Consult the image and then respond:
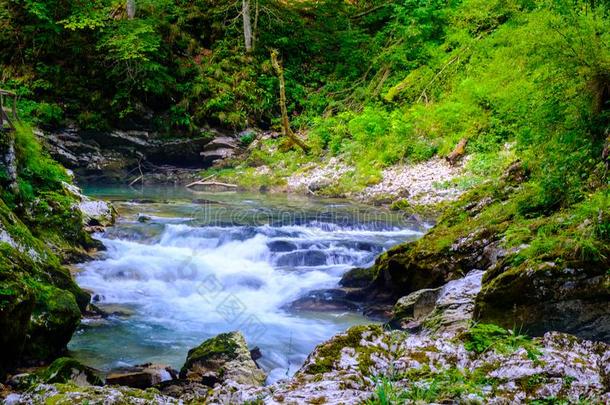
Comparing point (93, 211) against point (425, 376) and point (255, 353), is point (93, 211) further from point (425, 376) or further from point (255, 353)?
point (425, 376)

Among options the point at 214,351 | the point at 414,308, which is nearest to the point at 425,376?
the point at 214,351

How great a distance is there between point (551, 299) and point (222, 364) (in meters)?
2.94

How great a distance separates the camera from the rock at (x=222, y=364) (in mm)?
5031

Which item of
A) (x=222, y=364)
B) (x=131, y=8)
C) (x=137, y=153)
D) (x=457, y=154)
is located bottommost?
(x=222, y=364)

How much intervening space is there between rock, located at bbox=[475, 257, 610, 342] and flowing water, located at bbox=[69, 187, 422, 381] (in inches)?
97.6

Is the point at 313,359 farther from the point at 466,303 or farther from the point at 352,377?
the point at 466,303

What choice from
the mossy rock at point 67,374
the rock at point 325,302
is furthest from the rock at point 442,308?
the mossy rock at point 67,374

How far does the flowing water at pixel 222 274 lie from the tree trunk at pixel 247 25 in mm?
10133

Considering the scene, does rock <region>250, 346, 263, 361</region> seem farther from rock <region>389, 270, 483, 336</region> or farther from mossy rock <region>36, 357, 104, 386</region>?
mossy rock <region>36, 357, 104, 386</region>

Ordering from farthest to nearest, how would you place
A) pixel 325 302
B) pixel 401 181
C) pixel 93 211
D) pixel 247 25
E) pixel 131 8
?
pixel 247 25
pixel 131 8
pixel 401 181
pixel 93 211
pixel 325 302

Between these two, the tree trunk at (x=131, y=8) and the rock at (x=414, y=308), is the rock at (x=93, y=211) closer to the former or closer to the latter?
the rock at (x=414, y=308)

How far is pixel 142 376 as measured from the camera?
16.6ft

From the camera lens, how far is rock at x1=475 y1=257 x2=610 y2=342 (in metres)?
3.82

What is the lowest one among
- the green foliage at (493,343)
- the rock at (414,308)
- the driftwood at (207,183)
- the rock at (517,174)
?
the rock at (414,308)
